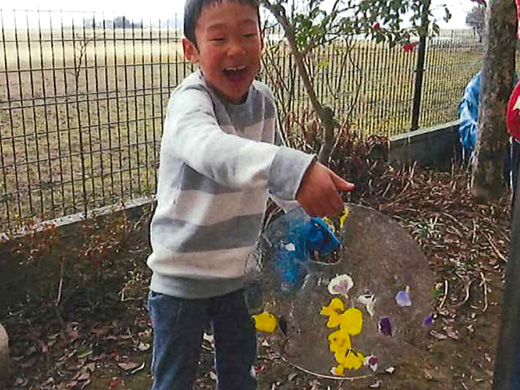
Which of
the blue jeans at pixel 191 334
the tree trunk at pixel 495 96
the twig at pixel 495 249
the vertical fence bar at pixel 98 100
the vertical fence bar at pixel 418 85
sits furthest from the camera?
the vertical fence bar at pixel 418 85

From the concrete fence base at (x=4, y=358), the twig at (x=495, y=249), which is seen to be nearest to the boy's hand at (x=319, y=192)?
the concrete fence base at (x=4, y=358)

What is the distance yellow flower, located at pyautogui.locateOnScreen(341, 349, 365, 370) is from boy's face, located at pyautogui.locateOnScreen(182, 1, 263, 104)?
77cm

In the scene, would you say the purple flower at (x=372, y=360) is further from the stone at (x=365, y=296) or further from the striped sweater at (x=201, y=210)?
the striped sweater at (x=201, y=210)

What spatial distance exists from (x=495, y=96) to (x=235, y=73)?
3.21 meters

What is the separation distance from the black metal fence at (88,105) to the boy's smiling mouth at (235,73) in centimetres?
172

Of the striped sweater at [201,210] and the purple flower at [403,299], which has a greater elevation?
Result: the striped sweater at [201,210]

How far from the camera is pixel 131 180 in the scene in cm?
366

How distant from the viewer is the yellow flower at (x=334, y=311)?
1668mm

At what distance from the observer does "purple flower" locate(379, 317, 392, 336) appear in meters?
1.73

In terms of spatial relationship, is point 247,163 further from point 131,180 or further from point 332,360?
point 131,180

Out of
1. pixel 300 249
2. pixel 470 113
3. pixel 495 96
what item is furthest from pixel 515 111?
pixel 470 113

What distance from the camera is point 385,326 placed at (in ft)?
5.71

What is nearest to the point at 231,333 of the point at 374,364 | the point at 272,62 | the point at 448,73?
the point at 374,364

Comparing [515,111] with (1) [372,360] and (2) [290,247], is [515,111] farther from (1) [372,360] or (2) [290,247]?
(1) [372,360]
